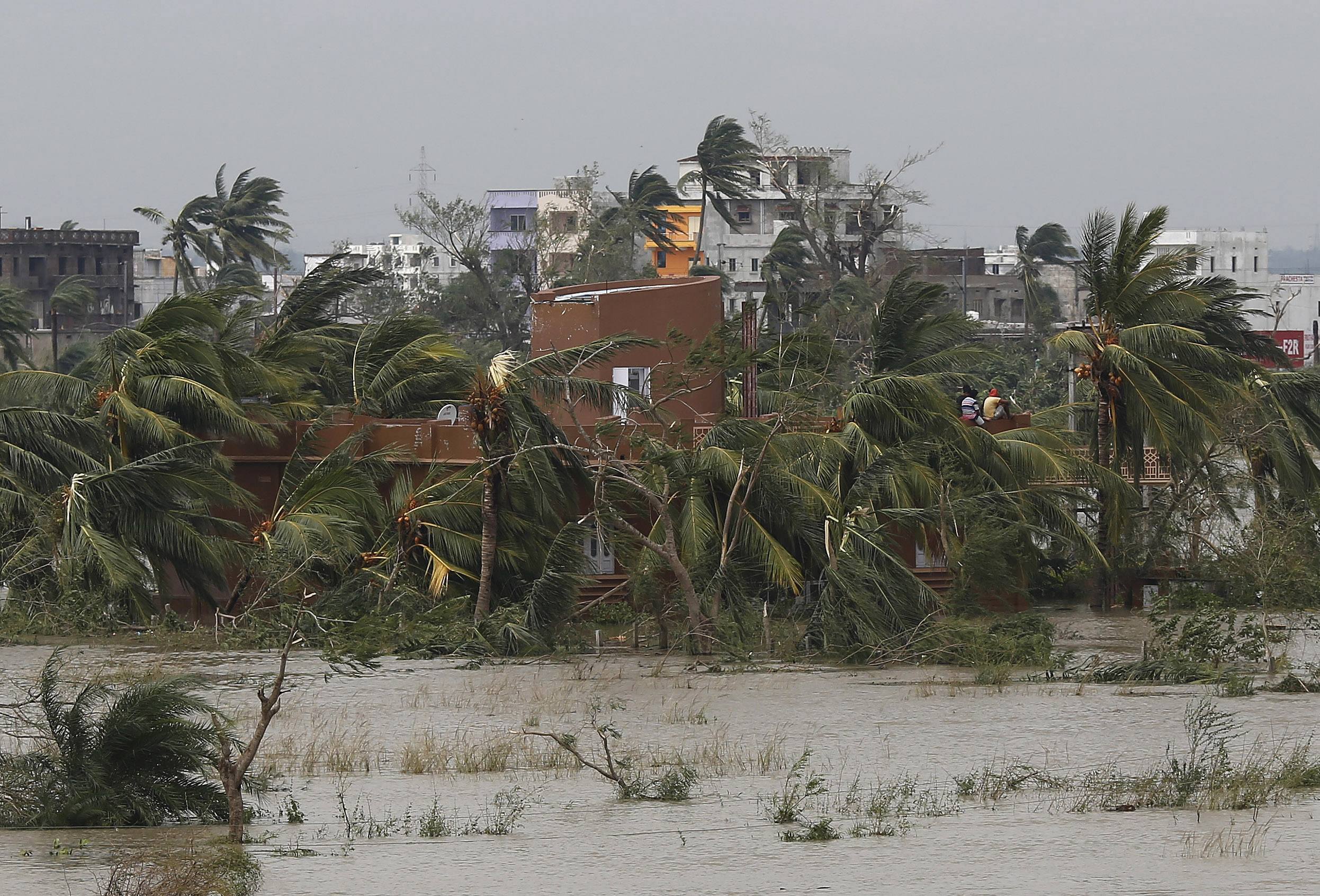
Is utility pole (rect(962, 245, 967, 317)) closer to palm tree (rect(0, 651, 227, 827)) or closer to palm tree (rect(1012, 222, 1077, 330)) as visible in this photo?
palm tree (rect(1012, 222, 1077, 330))

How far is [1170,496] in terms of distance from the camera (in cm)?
2967

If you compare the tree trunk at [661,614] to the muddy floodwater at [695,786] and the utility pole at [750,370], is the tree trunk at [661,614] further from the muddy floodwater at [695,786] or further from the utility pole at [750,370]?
the utility pole at [750,370]

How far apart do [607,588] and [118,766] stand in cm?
1496

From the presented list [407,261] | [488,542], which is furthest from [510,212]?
[488,542]

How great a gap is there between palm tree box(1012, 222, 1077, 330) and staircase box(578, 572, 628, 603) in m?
55.3

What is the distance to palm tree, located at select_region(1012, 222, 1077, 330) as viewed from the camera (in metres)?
81.2

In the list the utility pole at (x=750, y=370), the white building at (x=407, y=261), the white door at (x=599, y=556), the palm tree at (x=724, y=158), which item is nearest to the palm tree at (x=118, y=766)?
the white door at (x=599, y=556)

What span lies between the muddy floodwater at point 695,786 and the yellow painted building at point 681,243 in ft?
221

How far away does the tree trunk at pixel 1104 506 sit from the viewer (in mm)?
29047

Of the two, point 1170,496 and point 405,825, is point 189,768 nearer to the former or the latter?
point 405,825

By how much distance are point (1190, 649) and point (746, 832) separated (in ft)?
36.6

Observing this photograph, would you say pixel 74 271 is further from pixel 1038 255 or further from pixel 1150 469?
pixel 1150 469

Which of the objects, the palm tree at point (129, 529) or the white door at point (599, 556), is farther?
the white door at point (599, 556)

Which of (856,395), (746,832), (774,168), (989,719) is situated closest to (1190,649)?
(989,719)
